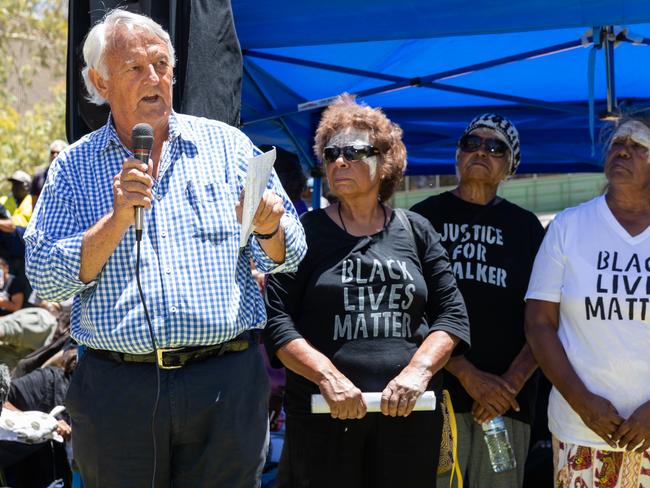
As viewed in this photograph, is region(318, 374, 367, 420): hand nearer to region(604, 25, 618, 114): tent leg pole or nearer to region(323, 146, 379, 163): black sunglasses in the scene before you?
region(323, 146, 379, 163): black sunglasses

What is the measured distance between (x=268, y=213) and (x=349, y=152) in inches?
43.2

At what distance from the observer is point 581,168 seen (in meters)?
7.60

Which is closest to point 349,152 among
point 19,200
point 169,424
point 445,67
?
point 169,424

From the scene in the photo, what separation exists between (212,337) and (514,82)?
13.5 feet

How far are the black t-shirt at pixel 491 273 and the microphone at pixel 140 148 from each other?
182cm

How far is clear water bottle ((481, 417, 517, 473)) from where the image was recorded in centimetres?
389

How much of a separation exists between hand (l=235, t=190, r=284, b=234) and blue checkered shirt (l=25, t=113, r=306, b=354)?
13cm

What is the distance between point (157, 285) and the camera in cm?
264

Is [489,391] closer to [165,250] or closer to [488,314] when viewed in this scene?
[488,314]

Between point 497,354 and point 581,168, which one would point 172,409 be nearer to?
point 497,354

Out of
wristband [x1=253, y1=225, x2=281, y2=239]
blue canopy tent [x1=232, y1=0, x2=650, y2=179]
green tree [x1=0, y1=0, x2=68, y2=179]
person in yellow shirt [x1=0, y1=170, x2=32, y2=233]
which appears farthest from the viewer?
green tree [x1=0, y1=0, x2=68, y2=179]

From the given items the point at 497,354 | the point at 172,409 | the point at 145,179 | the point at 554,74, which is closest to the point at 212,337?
the point at 172,409

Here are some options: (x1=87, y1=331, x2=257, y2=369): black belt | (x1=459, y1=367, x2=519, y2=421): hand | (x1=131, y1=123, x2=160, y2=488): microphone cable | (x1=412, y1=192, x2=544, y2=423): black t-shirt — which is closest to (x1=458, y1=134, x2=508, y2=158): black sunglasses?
(x1=412, y1=192, x2=544, y2=423): black t-shirt

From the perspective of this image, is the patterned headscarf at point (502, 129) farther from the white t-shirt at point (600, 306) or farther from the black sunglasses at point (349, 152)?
the black sunglasses at point (349, 152)
